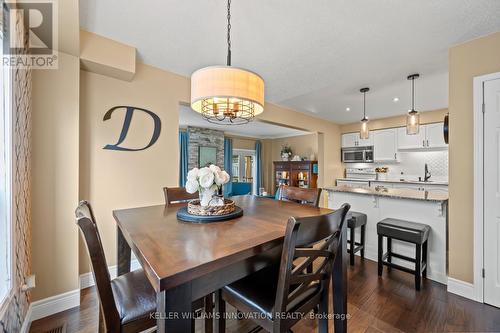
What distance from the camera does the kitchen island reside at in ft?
7.36

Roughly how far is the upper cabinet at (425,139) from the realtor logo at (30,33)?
5.75 metres

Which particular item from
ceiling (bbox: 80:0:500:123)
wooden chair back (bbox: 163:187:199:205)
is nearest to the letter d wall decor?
ceiling (bbox: 80:0:500:123)

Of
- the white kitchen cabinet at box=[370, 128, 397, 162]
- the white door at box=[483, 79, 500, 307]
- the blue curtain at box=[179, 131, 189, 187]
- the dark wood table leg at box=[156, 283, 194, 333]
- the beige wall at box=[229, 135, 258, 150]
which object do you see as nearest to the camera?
the dark wood table leg at box=[156, 283, 194, 333]

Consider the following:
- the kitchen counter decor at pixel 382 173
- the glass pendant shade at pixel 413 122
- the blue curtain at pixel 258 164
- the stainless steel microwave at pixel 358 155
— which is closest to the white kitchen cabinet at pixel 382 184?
the kitchen counter decor at pixel 382 173

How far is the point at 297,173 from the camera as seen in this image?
662 centimetres

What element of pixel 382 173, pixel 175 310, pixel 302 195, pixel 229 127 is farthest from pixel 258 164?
pixel 175 310

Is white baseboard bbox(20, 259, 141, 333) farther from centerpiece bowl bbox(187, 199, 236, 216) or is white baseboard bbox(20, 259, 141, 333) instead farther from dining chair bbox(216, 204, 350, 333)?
dining chair bbox(216, 204, 350, 333)

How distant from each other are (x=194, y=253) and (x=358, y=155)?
17.6 feet

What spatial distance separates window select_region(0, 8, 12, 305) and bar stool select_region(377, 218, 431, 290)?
306 cm

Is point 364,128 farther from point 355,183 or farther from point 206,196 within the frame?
point 206,196

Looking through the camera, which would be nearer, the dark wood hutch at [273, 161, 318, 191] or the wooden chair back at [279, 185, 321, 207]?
the wooden chair back at [279, 185, 321, 207]

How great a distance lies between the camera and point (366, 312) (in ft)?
5.65

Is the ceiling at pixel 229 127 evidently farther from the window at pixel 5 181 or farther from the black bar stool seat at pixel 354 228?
the window at pixel 5 181

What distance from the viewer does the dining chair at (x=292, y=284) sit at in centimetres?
89
